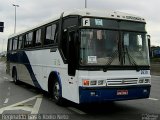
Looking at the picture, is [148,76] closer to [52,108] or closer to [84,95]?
[84,95]

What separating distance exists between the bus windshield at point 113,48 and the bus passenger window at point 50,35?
2700 millimetres

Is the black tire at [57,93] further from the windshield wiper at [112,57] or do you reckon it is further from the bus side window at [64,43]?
the windshield wiper at [112,57]

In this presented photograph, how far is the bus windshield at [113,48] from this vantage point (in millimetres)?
10000

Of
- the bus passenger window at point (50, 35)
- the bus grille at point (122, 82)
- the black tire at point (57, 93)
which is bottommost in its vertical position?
the black tire at point (57, 93)

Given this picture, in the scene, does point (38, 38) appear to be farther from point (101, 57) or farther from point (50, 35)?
point (101, 57)

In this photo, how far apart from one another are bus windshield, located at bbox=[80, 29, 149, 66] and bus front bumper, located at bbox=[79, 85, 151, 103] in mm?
718

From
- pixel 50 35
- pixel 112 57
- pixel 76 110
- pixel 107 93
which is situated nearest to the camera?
pixel 107 93

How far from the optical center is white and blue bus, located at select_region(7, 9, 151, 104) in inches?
391

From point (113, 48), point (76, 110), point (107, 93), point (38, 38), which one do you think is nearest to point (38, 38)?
point (38, 38)

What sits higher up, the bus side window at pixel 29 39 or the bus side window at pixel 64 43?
the bus side window at pixel 29 39

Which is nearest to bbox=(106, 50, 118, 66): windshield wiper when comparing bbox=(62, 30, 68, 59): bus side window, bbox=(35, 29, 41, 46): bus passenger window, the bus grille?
the bus grille

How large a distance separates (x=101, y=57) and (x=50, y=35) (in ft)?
11.4

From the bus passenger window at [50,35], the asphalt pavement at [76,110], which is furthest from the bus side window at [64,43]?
the asphalt pavement at [76,110]

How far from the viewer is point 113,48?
33.8 ft
